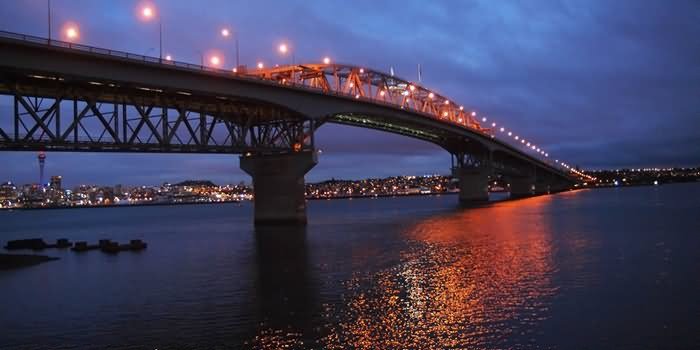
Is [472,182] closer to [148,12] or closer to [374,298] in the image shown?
[148,12]

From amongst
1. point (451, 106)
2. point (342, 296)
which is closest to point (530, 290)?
point (342, 296)

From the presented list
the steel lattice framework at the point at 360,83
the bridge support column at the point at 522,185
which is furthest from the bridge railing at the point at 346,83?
the bridge support column at the point at 522,185

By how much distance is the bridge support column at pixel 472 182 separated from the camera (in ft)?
454

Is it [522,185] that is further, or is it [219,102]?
[522,185]

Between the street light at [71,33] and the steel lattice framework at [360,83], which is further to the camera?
the steel lattice framework at [360,83]

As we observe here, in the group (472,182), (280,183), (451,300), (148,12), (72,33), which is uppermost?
(148,12)

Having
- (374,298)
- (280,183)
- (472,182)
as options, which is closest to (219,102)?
(280,183)

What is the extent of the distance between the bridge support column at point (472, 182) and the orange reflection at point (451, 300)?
3882 inches

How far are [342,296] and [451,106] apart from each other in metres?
105

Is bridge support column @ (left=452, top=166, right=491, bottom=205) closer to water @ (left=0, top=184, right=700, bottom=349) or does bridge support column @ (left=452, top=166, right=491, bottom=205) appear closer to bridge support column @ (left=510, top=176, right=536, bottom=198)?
bridge support column @ (left=510, top=176, right=536, bottom=198)

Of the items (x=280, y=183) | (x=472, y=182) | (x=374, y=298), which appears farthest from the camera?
(x=472, y=182)

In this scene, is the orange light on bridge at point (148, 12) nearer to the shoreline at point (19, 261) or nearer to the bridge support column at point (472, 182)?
the shoreline at point (19, 261)

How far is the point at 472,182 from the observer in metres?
142

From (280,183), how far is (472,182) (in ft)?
279
